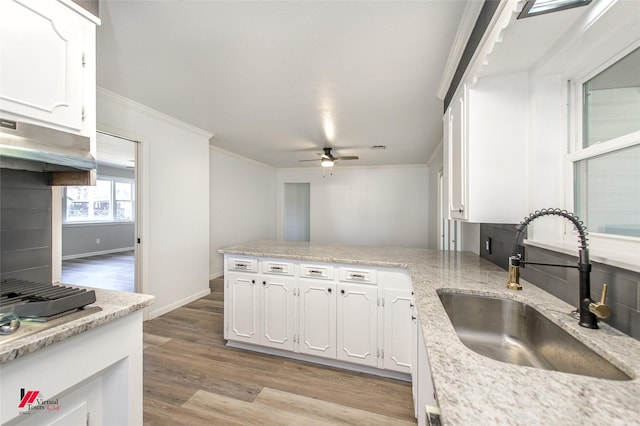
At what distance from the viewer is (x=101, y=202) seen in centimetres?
738

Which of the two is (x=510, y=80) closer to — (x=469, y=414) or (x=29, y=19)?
(x=469, y=414)

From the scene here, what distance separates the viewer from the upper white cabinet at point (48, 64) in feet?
3.09

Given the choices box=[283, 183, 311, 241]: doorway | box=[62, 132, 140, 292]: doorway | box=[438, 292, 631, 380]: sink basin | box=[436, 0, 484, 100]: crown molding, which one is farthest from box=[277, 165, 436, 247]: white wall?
box=[438, 292, 631, 380]: sink basin

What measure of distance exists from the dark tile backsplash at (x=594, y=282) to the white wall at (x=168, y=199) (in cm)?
348

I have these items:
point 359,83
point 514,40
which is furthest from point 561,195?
point 359,83

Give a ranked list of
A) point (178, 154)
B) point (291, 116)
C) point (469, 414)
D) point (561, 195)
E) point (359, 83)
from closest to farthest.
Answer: point (469, 414) < point (561, 195) < point (359, 83) < point (291, 116) < point (178, 154)

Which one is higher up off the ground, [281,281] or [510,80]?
[510,80]

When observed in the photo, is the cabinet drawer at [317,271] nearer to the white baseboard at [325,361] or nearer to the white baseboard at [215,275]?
the white baseboard at [325,361]

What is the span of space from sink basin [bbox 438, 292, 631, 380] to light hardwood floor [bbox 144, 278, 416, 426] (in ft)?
2.90

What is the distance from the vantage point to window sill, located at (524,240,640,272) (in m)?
0.78

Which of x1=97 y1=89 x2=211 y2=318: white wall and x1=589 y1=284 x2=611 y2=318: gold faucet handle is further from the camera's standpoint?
x1=97 y1=89 x2=211 y2=318: white wall

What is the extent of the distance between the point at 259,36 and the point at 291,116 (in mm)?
1415

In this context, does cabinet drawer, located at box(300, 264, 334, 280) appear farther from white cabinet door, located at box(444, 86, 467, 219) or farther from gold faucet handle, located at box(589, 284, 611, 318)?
gold faucet handle, located at box(589, 284, 611, 318)

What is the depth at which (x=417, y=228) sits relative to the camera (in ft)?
20.2
